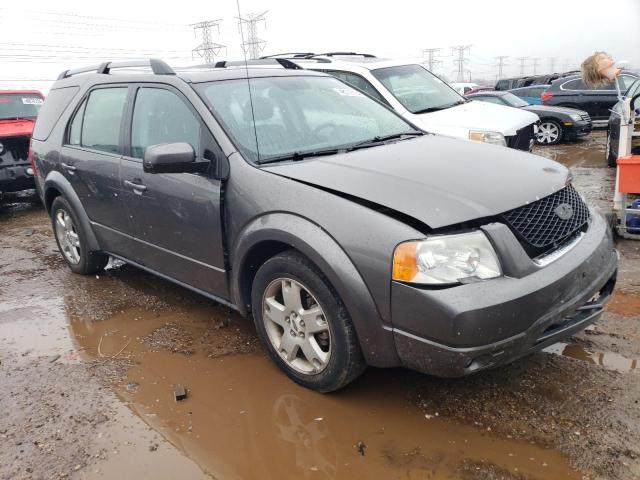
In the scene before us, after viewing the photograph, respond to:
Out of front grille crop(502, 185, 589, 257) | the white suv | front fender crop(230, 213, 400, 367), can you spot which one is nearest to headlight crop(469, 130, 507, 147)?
the white suv

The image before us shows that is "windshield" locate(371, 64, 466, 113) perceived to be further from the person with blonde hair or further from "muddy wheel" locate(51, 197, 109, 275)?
"muddy wheel" locate(51, 197, 109, 275)

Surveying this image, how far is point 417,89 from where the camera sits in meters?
7.48

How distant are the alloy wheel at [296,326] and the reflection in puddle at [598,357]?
56.2 inches

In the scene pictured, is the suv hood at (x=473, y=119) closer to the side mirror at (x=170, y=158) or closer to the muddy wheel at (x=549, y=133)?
the side mirror at (x=170, y=158)

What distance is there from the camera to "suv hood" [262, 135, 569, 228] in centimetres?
248

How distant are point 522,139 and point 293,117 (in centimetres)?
473

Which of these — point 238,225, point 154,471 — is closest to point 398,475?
point 154,471

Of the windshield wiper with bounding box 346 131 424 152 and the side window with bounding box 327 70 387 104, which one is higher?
the side window with bounding box 327 70 387 104

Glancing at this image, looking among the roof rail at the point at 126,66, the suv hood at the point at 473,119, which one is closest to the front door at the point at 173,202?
the roof rail at the point at 126,66

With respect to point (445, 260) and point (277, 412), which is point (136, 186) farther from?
point (445, 260)

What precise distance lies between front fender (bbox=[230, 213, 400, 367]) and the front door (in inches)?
23.9

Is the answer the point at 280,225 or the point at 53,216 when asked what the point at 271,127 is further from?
the point at 53,216

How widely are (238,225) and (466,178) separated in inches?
50.3

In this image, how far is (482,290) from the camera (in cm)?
230
